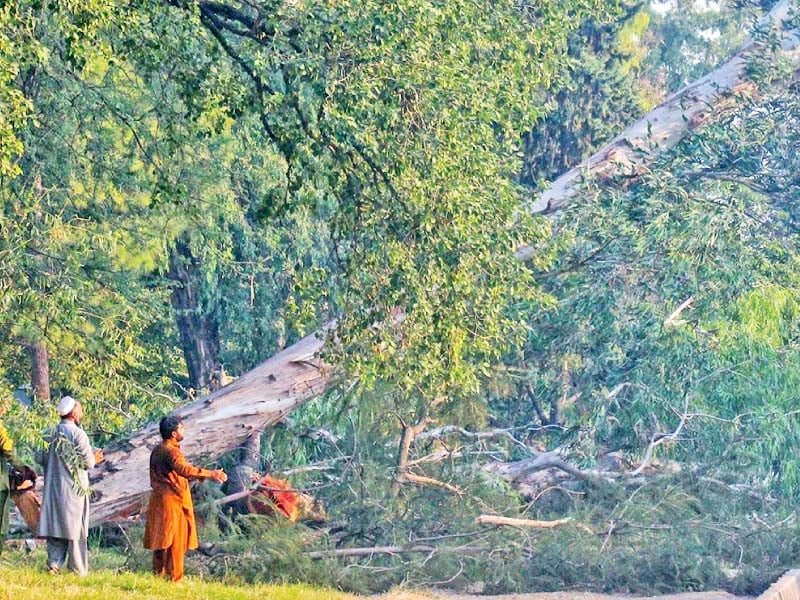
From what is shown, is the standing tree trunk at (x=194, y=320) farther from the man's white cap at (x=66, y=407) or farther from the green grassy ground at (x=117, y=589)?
the man's white cap at (x=66, y=407)

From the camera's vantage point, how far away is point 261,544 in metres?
12.1

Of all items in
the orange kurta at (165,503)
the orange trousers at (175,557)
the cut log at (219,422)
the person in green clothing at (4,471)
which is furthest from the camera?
the cut log at (219,422)

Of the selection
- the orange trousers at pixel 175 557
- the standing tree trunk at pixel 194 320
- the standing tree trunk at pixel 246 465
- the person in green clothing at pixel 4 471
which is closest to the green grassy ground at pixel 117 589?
the orange trousers at pixel 175 557

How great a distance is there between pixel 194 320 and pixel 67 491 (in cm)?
1339

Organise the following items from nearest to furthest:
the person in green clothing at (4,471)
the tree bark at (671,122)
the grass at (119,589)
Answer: the grass at (119,589) → the person in green clothing at (4,471) → the tree bark at (671,122)

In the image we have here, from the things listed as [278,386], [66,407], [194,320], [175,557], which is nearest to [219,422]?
[278,386]

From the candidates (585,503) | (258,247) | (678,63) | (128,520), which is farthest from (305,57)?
(678,63)

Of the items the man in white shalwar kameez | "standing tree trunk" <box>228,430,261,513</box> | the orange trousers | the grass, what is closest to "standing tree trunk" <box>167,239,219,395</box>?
"standing tree trunk" <box>228,430,261,513</box>

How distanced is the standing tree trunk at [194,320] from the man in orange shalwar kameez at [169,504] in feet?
37.4

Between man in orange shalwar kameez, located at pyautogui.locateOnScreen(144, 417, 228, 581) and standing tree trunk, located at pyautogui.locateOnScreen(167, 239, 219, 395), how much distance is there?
1141 centimetres

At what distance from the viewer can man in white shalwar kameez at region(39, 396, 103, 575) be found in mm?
9312

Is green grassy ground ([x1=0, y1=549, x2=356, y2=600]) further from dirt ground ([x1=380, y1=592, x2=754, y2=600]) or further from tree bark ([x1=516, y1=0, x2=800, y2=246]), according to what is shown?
tree bark ([x1=516, y1=0, x2=800, y2=246])

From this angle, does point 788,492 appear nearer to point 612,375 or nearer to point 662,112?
point 612,375

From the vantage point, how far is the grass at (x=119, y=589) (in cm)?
843
